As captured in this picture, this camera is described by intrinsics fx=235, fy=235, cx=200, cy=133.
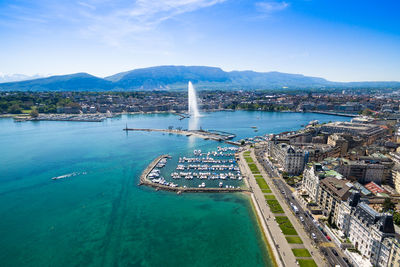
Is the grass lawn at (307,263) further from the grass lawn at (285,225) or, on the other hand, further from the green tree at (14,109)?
the green tree at (14,109)

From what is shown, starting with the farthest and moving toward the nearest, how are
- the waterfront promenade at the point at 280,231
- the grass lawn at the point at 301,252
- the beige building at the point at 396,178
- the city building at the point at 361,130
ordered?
1. the city building at the point at 361,130
2. the beige building at the point at 396,178
3. the grass lawn at the point at 301,252
4. the waterfront promenade at the point at 280,231

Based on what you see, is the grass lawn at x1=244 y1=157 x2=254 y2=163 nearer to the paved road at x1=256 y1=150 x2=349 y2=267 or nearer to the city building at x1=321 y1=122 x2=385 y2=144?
the paved road at x1=256 y1=150 x2=349 y2=267

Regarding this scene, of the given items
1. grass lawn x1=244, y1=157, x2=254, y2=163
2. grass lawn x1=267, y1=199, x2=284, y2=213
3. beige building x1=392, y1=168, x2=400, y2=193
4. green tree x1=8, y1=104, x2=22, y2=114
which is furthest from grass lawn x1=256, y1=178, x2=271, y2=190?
green tree x1=8, y1=104, x2=22, y2=114

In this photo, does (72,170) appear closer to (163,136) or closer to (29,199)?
(29,199)

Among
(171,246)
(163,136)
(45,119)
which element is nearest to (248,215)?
(171,246)

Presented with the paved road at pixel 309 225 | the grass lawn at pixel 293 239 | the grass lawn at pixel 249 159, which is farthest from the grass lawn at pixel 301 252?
the grass lawn at pixel 249 159

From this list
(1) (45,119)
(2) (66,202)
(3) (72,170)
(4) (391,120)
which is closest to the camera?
(2) (66,202)
